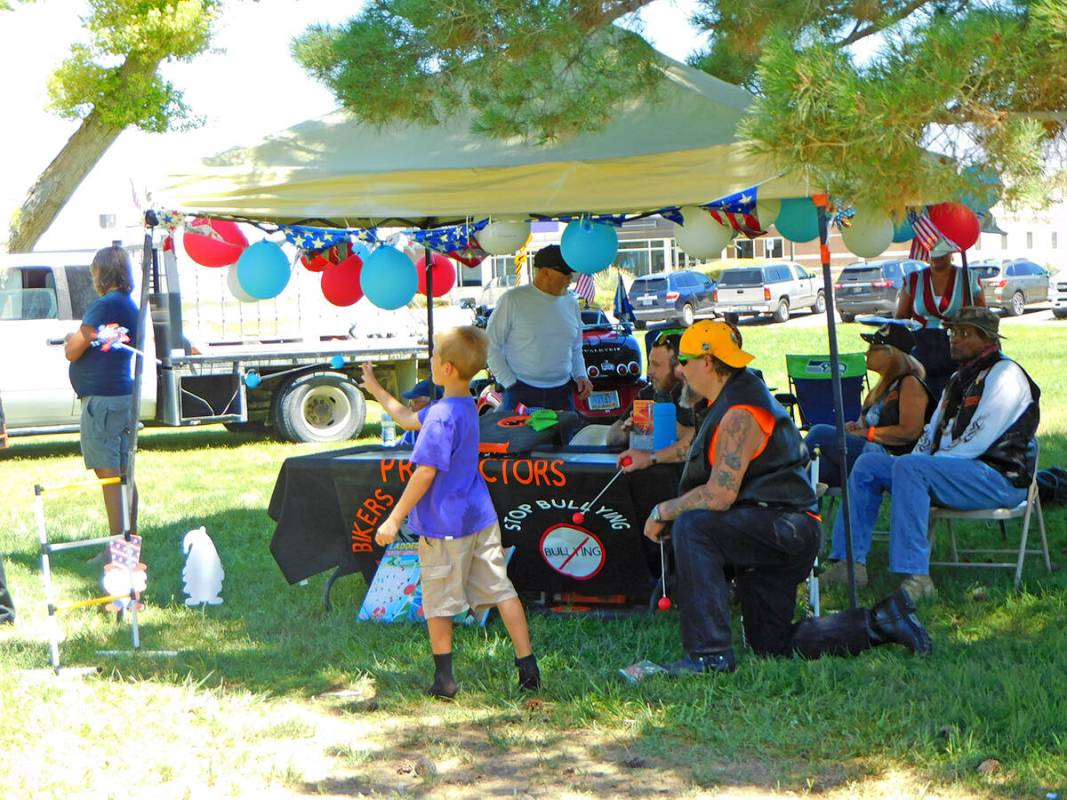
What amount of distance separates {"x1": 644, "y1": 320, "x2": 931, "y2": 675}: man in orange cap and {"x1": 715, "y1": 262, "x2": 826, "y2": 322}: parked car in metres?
28.0

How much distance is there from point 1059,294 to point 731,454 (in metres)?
28.4

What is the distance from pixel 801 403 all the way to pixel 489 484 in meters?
2.44

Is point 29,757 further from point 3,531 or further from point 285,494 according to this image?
point 3,531

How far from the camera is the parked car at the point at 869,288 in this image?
31.8 metres

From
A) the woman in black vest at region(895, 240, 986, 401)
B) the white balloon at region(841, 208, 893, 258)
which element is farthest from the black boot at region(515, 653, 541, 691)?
the woman in black vest at region(895, 240, 986, 401)

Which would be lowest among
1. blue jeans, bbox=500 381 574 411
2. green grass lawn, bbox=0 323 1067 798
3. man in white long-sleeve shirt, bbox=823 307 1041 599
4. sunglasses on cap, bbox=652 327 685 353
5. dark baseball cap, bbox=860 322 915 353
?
green grass lawn, bbox=0 323 1067 798

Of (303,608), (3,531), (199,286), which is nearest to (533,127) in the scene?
(303,608)

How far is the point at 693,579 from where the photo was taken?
4875mm

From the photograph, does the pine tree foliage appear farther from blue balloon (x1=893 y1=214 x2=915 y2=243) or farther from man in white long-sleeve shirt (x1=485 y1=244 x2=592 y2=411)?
man in white long-sleeve shirt (x1=485 y1=244 x2=592 y2=411)

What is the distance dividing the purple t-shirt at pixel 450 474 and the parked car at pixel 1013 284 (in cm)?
2887

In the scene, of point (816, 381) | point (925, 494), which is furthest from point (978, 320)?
A: point (816, 381)

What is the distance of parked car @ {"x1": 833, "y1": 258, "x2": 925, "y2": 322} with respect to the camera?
1252 inches

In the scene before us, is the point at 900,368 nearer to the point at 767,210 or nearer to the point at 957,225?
the point at 957,225

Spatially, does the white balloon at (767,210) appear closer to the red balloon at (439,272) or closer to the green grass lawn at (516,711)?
the green grass lawn at (516,711)
